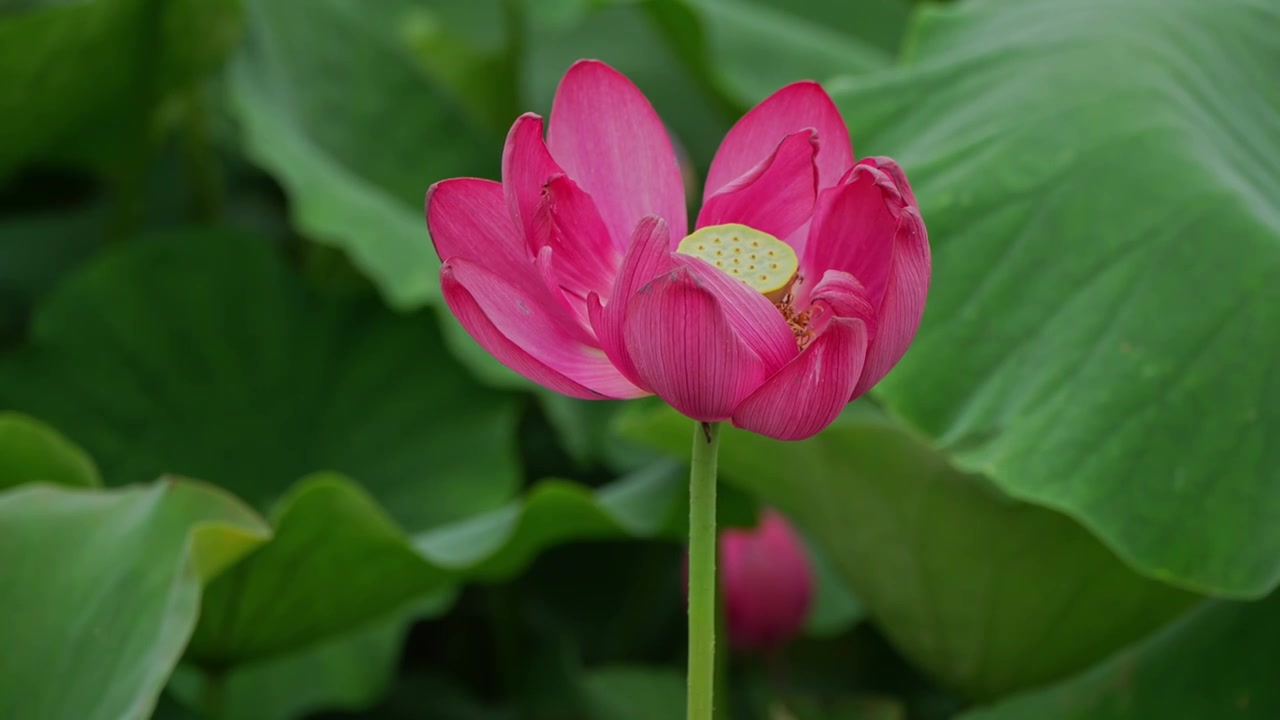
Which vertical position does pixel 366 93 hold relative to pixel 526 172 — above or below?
below

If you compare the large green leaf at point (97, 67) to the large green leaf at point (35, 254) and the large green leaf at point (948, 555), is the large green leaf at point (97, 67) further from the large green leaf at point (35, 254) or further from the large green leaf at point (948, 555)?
the large green leaf at point (948, 555)

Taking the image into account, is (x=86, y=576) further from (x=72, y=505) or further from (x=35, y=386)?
(x=35, y=386)

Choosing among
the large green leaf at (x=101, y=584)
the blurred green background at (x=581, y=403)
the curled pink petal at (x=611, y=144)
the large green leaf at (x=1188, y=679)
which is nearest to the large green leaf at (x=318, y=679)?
the blurred green background at (x=581, y=403)

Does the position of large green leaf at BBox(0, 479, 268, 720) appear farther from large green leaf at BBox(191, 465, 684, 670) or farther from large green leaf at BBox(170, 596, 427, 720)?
large green leaf at BBox(170, 596, 427, 720)

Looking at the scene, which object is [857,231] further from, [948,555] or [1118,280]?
[948,555]

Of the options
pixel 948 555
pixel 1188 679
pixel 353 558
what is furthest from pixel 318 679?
pixel 1188 679
